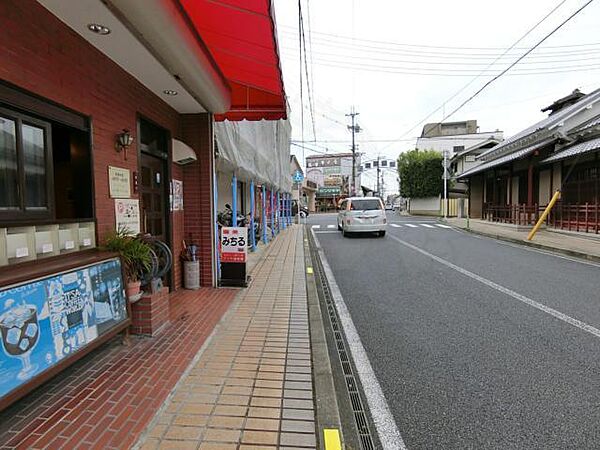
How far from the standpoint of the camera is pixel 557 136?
15.7m

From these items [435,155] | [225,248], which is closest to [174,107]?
[225,248]

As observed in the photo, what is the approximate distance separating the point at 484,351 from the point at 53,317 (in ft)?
13.3

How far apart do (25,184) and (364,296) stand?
488cm

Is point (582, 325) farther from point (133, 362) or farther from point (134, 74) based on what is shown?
point (134, 74)

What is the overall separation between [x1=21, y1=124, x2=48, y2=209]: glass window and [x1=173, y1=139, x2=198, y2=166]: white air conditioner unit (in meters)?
2.73

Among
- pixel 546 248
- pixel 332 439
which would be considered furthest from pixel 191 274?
pixel 546 248

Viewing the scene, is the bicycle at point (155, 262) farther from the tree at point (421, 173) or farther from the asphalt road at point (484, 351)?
the tree at point (421, 173)

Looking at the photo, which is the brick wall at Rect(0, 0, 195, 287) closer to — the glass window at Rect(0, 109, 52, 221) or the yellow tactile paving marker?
the glass window at Rect(0, 109, 52, 221)

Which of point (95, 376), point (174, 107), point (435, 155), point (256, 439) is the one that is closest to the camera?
point (256, 439)

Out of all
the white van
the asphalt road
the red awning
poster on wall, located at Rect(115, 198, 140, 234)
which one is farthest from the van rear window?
poster on wall, located at Rect(115, 198, 140, 234)

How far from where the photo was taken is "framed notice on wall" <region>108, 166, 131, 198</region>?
412 centimetres

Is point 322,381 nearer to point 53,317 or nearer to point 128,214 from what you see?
point 53,317

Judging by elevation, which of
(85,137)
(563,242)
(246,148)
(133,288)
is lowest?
(563,242)

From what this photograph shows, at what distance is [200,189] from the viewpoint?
6.39 meters
